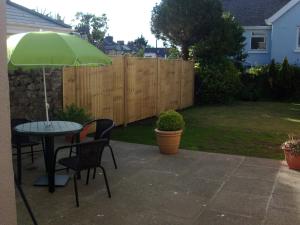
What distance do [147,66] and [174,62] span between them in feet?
8.81

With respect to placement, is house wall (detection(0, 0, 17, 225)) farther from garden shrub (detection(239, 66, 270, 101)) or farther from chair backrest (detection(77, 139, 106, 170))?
garden shrub (detection(239, 66, 270, 101))

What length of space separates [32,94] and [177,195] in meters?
5.12

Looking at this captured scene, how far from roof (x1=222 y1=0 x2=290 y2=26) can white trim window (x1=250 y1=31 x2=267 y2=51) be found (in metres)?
0.73

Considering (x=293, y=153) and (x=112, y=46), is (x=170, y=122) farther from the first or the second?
(x=112, y=46)

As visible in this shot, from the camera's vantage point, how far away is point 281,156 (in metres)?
8.38

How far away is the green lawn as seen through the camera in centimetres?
921

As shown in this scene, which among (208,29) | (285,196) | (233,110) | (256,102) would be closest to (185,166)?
(285,196)

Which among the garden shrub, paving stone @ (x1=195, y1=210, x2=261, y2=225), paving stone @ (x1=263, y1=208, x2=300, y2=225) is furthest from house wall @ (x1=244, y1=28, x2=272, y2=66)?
paving stone @ (x1=195, y1=210, x2=261, y2=225)

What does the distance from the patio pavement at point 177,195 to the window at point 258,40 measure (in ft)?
74.1

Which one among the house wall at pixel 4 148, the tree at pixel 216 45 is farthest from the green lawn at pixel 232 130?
the house wall at pixel 4 148

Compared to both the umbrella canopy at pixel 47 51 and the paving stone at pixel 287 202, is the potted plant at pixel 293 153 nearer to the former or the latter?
the paving stone at pixel 287 202

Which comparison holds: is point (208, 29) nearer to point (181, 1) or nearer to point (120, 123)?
point (181, 1)

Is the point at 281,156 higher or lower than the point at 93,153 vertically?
lower

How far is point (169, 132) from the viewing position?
805 centimetres
